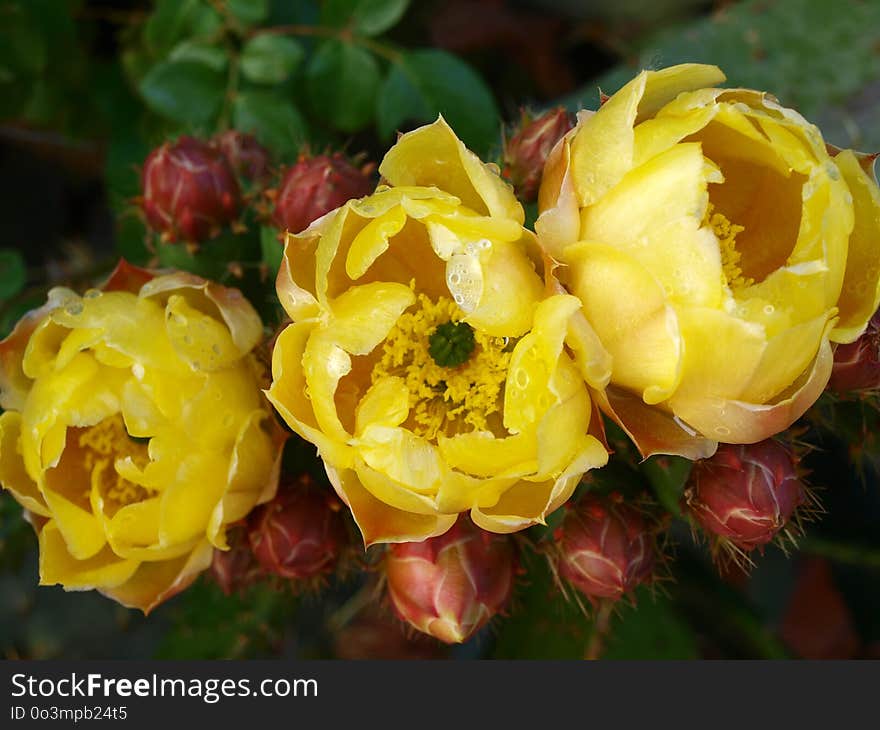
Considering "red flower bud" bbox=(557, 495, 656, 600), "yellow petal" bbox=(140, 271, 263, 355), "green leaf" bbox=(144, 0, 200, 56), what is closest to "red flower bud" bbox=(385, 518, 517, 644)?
"red flower bud" bbox=(557, 495, 656, 600)

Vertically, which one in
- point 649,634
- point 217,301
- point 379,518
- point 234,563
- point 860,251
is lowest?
point 649,634

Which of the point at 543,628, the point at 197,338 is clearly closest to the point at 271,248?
the point at 197,338

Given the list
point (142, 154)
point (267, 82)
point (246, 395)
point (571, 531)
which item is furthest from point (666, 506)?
point (142, 154)

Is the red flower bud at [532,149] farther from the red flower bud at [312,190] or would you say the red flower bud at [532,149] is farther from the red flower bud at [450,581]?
the red flower bud at [450,581]

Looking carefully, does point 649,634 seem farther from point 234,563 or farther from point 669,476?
point 234,563

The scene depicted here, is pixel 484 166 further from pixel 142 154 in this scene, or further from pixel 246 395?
pixel 142 154

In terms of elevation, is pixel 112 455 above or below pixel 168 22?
below

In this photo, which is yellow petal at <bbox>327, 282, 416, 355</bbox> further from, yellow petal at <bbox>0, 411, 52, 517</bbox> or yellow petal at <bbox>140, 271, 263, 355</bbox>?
yellow petal at <bbox>0, 411, 52, 517</bbox>
